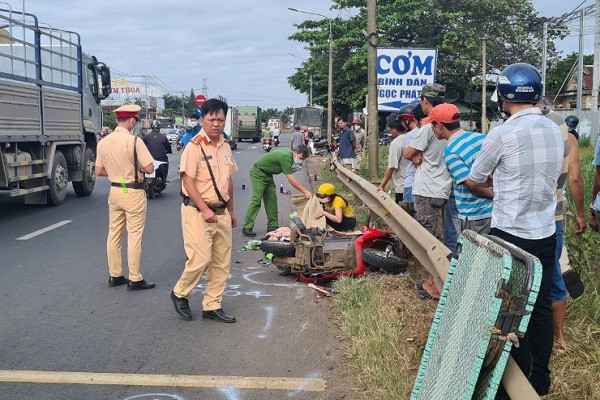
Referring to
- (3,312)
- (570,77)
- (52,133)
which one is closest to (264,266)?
(3,312)

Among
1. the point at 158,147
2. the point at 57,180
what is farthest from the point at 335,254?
the point at 158,147

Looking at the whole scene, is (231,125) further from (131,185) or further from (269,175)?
(131,185)

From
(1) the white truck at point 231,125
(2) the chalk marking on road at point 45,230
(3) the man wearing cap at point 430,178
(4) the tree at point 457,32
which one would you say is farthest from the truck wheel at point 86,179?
(1) the white truck at point 231,125

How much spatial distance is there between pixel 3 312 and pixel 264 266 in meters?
2.94

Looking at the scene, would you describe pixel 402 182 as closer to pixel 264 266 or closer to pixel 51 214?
pixel 264 266

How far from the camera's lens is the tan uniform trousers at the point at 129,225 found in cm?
661

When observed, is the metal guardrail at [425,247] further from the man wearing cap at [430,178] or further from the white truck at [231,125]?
the white truck at [231,125]

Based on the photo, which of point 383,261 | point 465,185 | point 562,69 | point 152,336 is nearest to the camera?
point 465,185

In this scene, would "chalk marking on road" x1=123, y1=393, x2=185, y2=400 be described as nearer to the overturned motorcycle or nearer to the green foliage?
the overturned motorcycle

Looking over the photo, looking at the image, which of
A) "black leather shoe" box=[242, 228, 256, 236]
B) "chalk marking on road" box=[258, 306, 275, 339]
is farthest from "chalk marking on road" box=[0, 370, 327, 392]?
"black leather shoe" box=[242, 228, 256, 236]

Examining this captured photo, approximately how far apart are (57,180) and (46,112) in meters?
1.48

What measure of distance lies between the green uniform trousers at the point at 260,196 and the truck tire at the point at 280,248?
2849 millimetres

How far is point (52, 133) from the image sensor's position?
12.6m

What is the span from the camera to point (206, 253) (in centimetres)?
550
